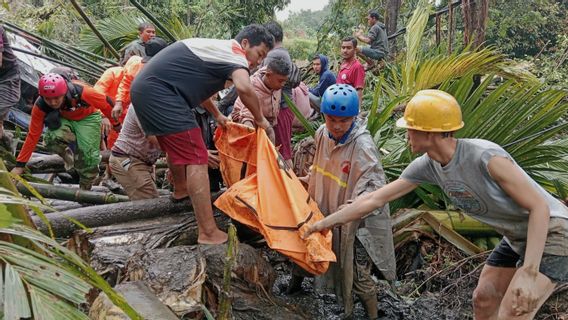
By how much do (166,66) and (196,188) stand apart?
846mm

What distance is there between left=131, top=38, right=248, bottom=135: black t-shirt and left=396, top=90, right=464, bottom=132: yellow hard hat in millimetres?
1429

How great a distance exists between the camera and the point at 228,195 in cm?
371

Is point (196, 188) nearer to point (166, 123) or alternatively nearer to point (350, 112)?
point (166, 123)

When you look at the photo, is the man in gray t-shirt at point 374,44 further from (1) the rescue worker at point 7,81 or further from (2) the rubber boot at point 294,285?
(2) the rubber boot at point 294,285

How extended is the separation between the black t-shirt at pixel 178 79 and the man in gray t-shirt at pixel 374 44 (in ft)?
18.8

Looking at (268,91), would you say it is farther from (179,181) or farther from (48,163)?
(48,163)

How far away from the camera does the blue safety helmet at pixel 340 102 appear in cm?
345

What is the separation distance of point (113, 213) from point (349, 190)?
1799mm

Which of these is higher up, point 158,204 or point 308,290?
point 158,204

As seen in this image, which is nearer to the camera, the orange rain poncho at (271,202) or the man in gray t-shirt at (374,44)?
the orange rain poncho at (271,202)

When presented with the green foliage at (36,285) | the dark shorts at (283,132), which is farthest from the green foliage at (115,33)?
the green foliage at (36,285)

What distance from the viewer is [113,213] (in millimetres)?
4168

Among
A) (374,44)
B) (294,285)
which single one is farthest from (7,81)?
(374,44)

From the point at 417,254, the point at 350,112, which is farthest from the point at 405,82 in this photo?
the point at 350,112
